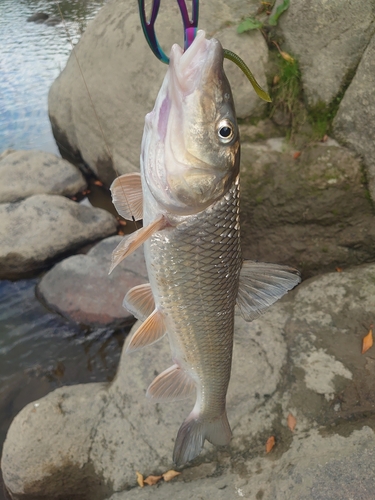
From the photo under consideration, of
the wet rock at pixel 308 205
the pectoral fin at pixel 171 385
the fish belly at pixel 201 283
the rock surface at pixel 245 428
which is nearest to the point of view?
the fish belly at pixel 201 283

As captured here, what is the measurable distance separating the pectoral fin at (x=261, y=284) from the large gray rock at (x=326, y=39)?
2871mm

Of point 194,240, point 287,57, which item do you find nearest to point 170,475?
point 194,240

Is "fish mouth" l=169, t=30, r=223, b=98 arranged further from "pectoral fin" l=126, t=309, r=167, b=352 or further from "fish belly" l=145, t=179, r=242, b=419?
"pectoral fin" l=126, t=309, r=167, b=352

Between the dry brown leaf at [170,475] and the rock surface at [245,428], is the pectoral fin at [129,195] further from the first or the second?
the dry brown leaf at [170,475]

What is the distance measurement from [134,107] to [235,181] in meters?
3.99

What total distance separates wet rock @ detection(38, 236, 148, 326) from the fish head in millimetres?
3228

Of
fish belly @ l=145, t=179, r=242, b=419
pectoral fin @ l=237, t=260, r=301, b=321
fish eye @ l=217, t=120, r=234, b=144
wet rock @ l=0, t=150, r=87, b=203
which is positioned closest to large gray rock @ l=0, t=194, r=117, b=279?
wet rock @ l=0, t=150, r=87, b=203

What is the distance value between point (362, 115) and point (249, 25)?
1552 mm

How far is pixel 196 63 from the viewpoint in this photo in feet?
4.90

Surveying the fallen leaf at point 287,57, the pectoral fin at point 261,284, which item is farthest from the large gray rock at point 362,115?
the pectoral fin at point 261,284

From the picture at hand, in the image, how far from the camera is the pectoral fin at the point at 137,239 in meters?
1.68

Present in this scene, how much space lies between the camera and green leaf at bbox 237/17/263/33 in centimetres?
437

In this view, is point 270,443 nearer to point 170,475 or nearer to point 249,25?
point 170,475

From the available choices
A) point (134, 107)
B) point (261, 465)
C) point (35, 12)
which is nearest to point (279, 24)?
point (134, 107)
